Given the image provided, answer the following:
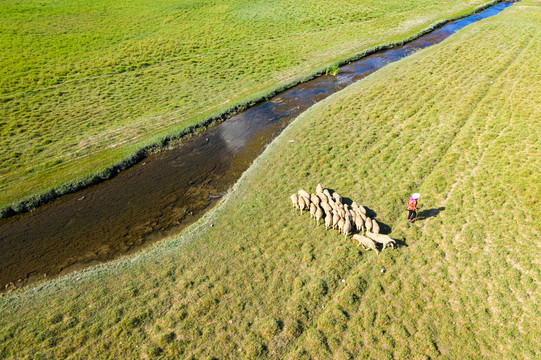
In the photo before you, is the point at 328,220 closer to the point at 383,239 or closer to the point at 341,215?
the point at 341,215

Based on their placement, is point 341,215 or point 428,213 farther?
point 428,213

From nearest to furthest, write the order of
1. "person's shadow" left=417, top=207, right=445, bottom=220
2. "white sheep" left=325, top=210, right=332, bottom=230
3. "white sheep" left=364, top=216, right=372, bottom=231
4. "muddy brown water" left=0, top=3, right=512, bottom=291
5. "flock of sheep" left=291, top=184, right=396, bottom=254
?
1. "flock of sheep" left=291, top=184, right=396, bottom=254
2. "white sheep" left=364, top=216, right=372, bottom=231
3. "white sheep" left=325, top=210, right=332, bottom=230
4. "person's shadow" left=417, top=207, right=445, bottom=220
5. "muddy brown water" left=0, top=3, right=512, bottom=291

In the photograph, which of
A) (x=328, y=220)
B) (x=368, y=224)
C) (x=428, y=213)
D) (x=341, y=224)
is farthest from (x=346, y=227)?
(x=428, y=213)

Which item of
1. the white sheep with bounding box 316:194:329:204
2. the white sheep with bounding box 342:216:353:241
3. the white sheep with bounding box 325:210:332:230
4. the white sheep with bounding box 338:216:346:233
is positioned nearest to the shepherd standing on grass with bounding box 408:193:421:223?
the white sheep with bounding box 342:216:353:241

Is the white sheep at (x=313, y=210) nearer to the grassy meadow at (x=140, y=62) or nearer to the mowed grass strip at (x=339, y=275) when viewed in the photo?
the mowed grass strip at (x=339, y=275)

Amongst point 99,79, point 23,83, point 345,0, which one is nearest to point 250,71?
point 99,79

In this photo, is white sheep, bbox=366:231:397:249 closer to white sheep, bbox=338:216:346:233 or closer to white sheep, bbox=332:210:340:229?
white sheep, bbox=338:216:346:233
